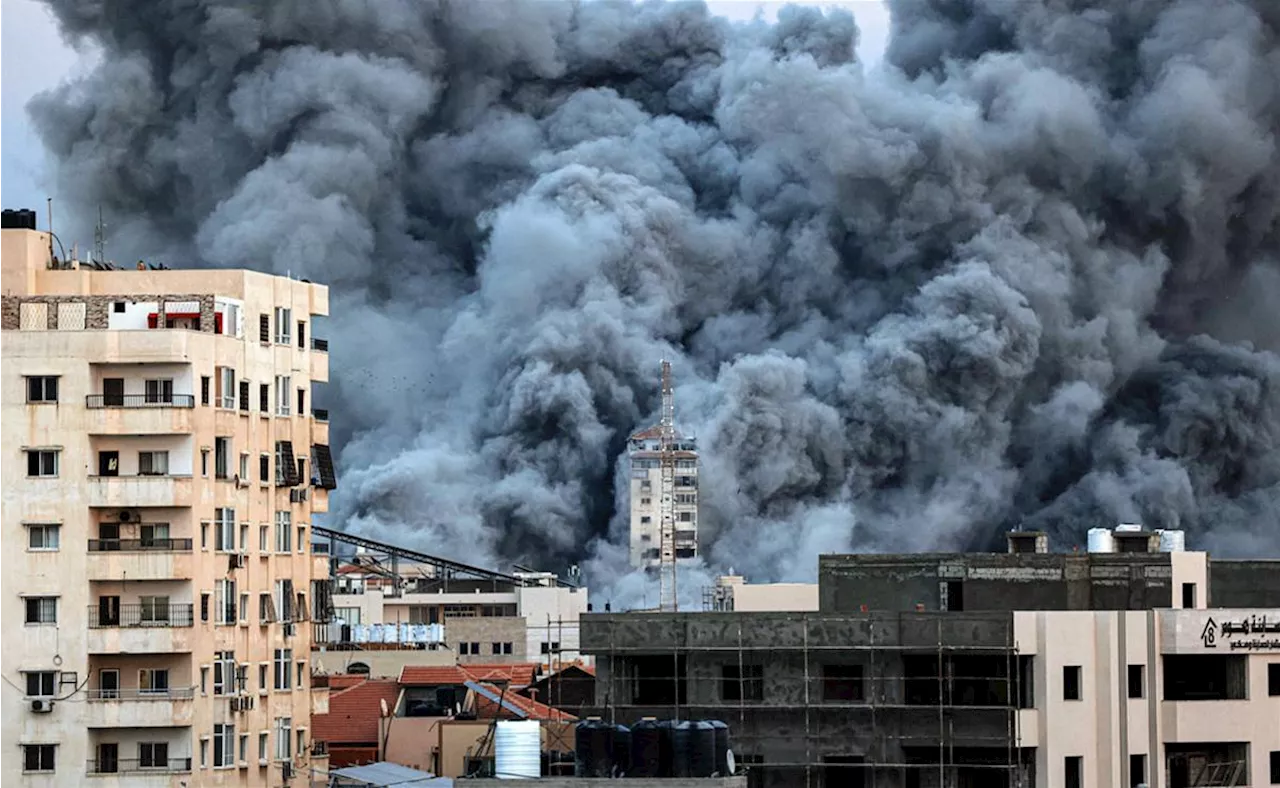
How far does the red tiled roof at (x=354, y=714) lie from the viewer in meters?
47.5

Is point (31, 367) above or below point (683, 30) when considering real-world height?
below

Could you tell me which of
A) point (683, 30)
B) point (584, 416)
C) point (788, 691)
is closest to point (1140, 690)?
point (788, 691)

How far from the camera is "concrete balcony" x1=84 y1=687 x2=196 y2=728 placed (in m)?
37.1

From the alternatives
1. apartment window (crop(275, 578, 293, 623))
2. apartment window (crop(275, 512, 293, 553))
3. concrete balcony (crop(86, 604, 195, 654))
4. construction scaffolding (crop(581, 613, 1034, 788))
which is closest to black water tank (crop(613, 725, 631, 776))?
construction scaffolding (crop(581, 613, 1034, 788))

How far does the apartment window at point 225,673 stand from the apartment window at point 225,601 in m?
0.38

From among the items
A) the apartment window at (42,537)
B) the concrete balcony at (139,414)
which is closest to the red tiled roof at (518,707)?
the concrete balcony at (139,414)

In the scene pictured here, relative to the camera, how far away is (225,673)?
1524 inches

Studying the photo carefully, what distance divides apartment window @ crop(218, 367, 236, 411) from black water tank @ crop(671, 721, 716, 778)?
32.7 ft

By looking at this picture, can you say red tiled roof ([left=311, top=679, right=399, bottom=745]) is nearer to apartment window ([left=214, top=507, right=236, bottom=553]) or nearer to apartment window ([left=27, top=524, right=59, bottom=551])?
apartment window ([left=214, top=507, right=236, bottom=553])

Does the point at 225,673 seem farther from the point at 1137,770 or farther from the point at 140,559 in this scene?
the point at 1137,770

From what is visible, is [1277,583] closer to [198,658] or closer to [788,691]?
[788,691]

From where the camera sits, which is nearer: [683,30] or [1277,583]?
[1277,583]

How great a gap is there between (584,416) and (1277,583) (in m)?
58.7

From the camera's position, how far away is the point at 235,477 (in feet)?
130
